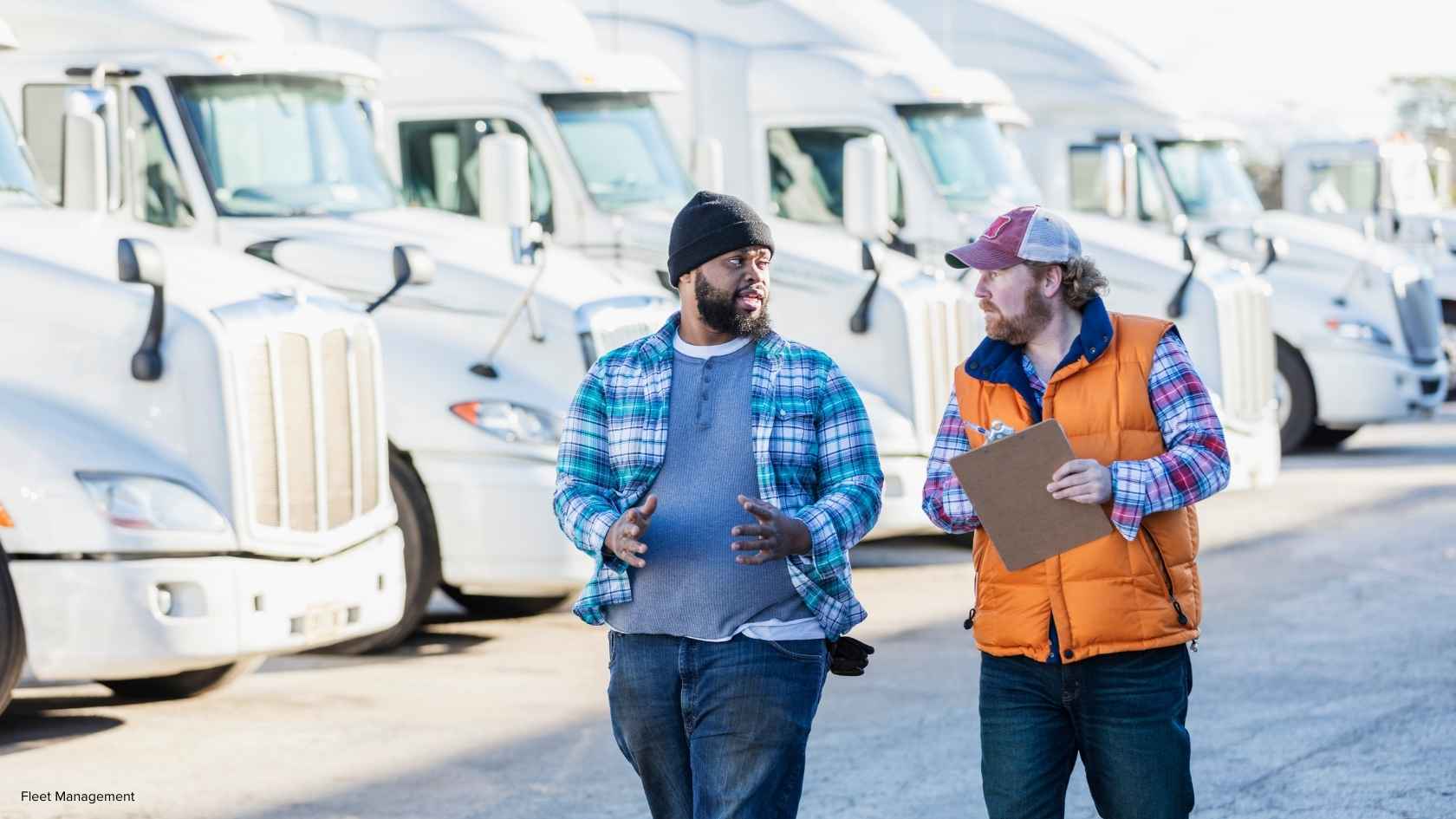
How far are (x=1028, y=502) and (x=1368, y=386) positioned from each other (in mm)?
15076

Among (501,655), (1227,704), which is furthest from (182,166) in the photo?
(1227,704)

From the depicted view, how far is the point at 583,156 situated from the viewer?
12.5 meters

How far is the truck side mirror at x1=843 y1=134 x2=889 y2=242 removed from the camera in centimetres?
1328

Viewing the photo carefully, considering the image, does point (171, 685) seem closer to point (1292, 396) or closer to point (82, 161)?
point (82, 161)

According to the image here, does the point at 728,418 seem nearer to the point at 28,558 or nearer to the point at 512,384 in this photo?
the point at 28,558

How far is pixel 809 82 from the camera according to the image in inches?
570

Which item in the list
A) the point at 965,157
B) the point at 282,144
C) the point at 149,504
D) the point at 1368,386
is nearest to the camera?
the point at 149,504

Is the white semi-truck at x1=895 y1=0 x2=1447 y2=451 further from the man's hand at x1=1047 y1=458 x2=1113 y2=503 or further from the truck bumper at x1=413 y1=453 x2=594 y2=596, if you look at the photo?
the man's hand at x1=1047 y1=458 x2=1113 y2=503

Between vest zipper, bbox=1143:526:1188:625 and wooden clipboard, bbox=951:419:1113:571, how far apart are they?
0.42 feet

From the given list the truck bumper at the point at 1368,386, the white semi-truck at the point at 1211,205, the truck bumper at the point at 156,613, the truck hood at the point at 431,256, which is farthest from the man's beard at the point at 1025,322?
the truck bumper at the point at 1368,386

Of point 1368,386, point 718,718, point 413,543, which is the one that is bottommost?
point 1368,386

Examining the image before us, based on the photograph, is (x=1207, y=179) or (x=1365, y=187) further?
(x=1365, y=187)

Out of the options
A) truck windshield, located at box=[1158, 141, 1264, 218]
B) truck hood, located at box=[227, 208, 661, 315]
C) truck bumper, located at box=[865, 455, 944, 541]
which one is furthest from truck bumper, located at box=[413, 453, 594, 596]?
truck windshield, located at box=[1158, 141, 1264, 218]

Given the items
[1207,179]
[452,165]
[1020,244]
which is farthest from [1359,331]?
[1020,244]
